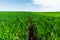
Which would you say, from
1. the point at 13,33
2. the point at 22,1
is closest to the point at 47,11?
the point at 22,1

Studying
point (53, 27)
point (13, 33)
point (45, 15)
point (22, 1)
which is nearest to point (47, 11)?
point (45, 15)

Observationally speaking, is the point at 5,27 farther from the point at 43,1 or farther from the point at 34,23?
the point at 43,1

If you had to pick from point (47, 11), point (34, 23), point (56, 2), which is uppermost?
point (56, 2)

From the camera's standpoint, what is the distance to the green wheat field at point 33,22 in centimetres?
160

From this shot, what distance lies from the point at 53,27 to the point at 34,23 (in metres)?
0.22

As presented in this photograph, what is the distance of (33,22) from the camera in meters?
1.64

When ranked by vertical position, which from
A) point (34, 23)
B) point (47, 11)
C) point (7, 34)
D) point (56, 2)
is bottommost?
point (7, 34)

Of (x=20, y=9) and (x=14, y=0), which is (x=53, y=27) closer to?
(x=20, y=9)

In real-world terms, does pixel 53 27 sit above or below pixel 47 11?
below

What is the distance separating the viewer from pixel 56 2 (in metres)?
1.64

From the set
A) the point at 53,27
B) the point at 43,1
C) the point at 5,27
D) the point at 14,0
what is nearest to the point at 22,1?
the point at 14,0

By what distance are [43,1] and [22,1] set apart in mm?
237

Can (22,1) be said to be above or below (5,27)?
above

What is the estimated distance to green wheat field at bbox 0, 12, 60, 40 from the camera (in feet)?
5.25
